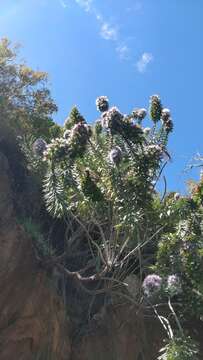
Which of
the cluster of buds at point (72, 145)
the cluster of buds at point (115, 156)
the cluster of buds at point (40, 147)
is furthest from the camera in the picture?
the cluster of buds at point (40, 147)

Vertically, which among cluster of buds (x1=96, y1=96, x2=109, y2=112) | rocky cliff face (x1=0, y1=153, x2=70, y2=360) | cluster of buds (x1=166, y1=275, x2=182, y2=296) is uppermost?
cluster of buds (x1=96, y1=96, x2=109, y2=112)

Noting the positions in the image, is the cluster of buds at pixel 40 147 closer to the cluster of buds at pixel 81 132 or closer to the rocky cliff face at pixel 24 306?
the cluster of buds at pixel 81 132

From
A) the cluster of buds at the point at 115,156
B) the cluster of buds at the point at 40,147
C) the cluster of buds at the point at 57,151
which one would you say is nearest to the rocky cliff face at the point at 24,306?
the cluster of buds at the point at 40,147

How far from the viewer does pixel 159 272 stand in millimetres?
10781

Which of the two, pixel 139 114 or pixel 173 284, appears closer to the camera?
pixel 173 284

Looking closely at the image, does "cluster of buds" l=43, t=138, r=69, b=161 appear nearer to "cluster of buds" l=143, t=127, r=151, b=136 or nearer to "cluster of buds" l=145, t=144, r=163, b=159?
"cluster of buds" l=145, t=144, r=163, b=159

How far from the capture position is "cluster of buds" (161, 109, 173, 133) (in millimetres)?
11289

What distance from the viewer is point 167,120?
11320 mm

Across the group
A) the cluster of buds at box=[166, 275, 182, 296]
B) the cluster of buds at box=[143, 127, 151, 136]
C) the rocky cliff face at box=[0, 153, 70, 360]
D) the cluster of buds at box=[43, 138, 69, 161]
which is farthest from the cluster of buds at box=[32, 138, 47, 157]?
the cluster of buds at box=[166, 275, 182, 296]

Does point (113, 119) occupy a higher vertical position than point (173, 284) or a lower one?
higher

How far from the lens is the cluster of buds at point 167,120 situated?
11289 mm

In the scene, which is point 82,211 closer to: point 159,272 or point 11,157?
point 159,272

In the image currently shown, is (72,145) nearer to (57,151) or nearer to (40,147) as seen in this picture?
(57,151)

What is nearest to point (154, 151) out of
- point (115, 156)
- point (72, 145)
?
point (115, 156)
